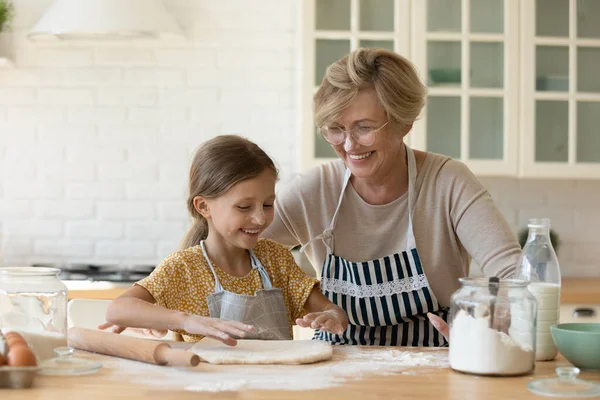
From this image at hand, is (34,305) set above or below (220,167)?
below

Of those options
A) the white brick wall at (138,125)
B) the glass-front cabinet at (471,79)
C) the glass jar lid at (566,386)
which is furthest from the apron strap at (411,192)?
the white brick wall at (138,125)

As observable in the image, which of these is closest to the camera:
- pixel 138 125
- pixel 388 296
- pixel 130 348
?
pixel 130 348

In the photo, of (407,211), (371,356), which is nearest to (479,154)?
(407,211)

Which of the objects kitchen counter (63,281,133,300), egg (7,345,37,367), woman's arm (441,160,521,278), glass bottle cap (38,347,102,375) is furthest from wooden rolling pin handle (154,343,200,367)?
kitchen counter (63,281,133,300)

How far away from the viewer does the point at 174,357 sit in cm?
162

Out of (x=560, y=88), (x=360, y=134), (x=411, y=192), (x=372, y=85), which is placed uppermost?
(x=560, y=88)

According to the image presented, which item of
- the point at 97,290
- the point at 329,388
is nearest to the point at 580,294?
the point at 97,290

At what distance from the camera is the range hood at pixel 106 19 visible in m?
3.55

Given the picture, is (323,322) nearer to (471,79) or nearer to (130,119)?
(471,79)

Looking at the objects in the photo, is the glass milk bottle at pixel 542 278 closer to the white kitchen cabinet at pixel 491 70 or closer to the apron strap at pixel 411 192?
the apron strap at pixel 411 192

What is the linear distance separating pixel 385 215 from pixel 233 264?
49 centimetres

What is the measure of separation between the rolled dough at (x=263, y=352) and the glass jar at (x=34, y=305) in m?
0.28

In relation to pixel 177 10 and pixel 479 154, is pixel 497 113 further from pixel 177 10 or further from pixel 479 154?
pixel 177 10

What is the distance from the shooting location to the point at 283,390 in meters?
1.47
